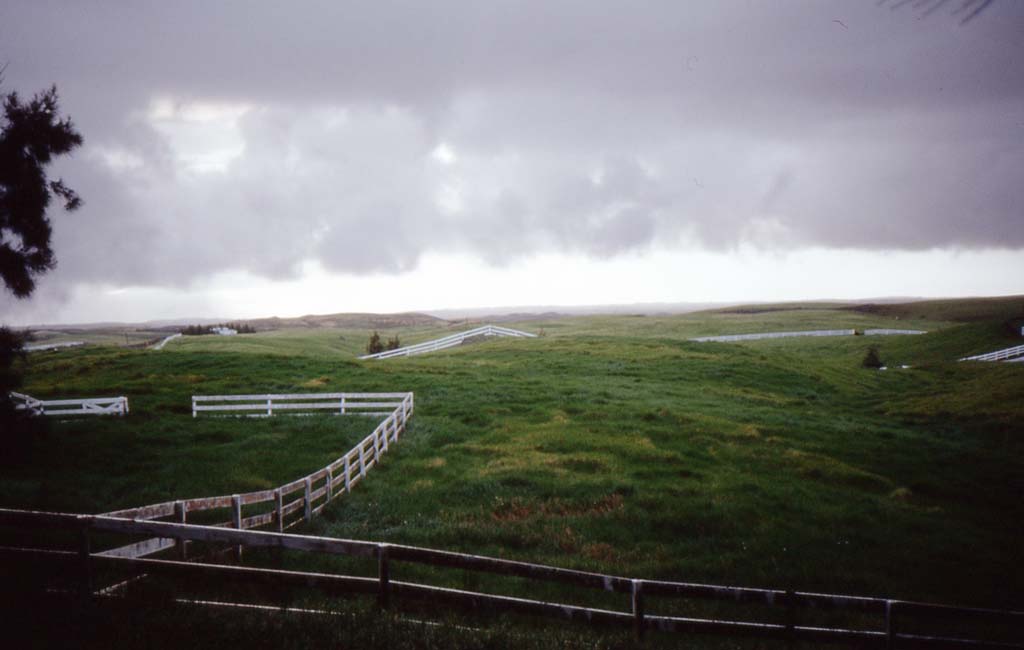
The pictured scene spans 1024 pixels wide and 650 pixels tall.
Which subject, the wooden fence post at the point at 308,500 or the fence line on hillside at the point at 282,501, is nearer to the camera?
the fence line on hillside at the point at 282,501

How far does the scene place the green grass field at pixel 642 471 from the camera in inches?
485

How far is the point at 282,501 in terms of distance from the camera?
13992 mm

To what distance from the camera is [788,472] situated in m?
18.5

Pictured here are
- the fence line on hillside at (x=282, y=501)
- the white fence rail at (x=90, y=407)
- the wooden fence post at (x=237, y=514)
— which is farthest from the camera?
the white fence rail at (x=90, y=407)

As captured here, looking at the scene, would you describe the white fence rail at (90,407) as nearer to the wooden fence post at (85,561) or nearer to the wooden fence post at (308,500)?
the wooden fence post at (308,500)

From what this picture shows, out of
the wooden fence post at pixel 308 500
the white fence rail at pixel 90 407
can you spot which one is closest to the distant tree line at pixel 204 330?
the white fence rail at pixel 90 407

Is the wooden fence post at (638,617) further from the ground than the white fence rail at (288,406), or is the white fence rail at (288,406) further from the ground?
the wooden fence post at (638,617)

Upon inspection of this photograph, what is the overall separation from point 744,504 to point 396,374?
26954 millimetres

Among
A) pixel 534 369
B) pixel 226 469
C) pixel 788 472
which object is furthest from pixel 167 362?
pixel 788 472

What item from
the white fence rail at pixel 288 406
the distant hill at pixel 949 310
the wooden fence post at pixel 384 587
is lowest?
the white fence rail at pixel 288 406

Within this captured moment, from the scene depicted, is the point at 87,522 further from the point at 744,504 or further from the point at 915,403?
the point at 915,403

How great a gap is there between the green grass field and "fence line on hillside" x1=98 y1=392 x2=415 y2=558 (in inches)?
22.7

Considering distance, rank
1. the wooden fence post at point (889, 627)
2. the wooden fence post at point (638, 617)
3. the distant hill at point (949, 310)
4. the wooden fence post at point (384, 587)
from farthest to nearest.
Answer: the distant hill at point (949, 310) → the wooden fence post at point (889, 627) → the wooden fence post at point (638, 617) → the wooden fence post at point (384, 587)

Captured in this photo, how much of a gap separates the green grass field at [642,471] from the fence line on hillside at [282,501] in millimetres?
576
